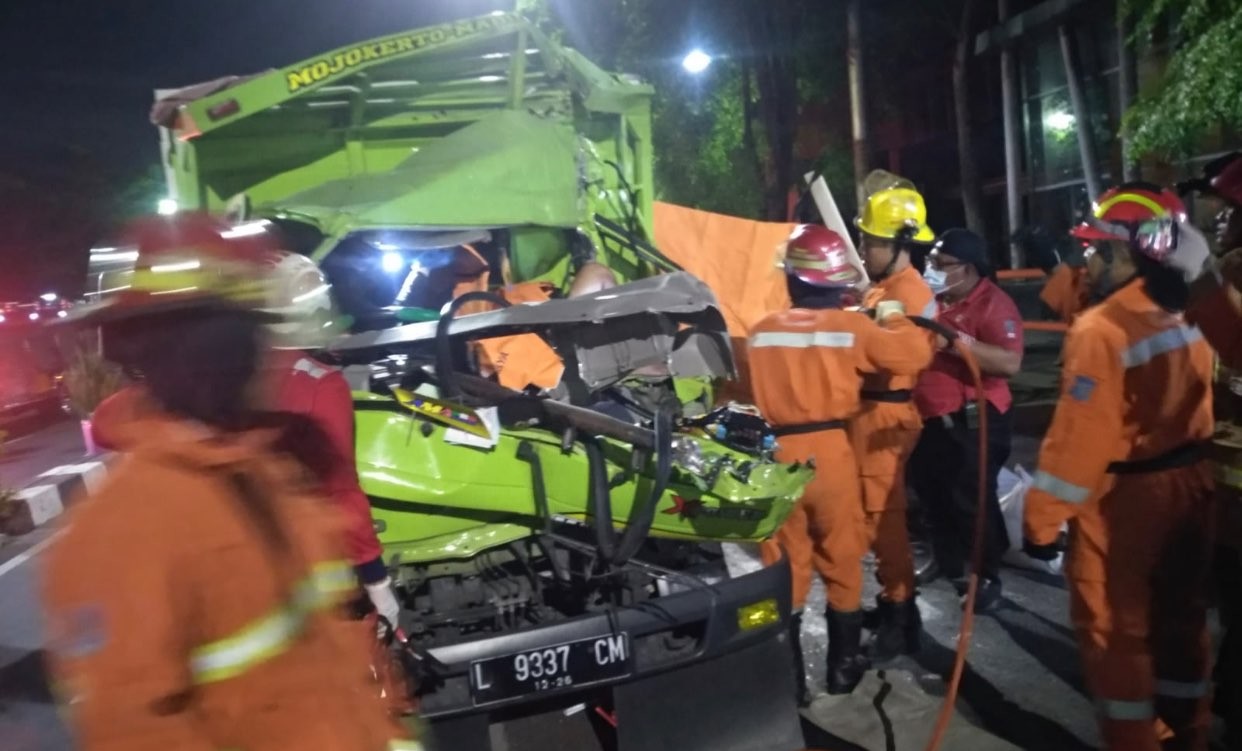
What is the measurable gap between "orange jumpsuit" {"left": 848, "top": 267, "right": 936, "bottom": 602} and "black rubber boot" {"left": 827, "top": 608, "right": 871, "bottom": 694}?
312 mm

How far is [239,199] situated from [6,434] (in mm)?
9906

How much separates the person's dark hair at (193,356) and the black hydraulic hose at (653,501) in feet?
4.53

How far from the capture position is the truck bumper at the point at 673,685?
267 cm

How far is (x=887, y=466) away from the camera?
13.9 ft

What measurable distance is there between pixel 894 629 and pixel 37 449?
34.5ft

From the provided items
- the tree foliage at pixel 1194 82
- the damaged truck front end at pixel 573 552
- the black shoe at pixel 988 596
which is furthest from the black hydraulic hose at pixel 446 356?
the tree foliage at pixel 1194 82

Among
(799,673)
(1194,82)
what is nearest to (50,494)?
(799,673)

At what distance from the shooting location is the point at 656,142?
82.2 feet

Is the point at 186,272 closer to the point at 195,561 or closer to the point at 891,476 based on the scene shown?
the point at 195,561

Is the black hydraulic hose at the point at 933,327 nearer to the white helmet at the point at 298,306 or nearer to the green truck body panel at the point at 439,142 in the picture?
the green truck body panel at the point at 439,142

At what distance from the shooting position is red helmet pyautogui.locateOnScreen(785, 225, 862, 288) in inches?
157

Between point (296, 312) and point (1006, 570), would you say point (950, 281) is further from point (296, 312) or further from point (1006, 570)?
point (296, 312)

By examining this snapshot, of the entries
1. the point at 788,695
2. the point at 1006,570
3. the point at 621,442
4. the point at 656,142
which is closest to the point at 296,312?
the point at 621,442

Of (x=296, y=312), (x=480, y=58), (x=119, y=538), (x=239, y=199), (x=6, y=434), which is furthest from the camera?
(x=6, y=434)
